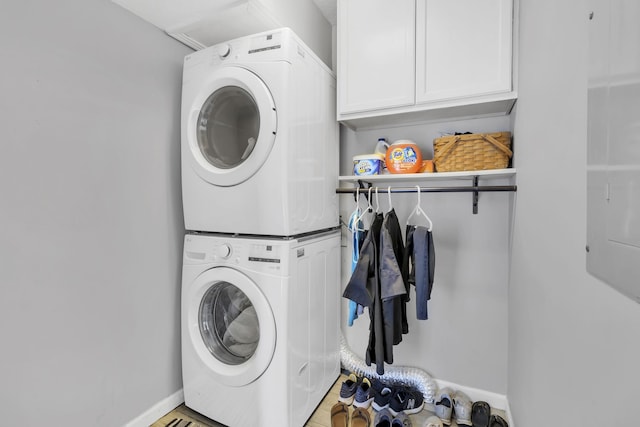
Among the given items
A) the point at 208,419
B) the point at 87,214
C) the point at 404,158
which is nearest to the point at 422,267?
the point at 404,158

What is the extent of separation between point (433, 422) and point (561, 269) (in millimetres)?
1183

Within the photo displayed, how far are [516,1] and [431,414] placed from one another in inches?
85.9

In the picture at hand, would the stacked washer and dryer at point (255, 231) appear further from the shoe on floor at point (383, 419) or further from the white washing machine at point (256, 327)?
the shoe on floor at point (383, 419)

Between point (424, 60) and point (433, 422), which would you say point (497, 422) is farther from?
point (424, 60)

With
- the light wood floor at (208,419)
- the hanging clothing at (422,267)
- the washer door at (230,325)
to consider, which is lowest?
the light wood floor at (208,419)

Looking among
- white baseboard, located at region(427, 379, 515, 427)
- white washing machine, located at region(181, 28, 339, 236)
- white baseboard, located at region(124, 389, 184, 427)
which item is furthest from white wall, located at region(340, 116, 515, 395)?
white baseboard, located at region(124, 389, 184, 427)

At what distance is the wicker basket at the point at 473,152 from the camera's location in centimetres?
139

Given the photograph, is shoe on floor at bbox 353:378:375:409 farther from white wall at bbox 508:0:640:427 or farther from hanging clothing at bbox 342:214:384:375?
white wall at bbox 508:0:640:427

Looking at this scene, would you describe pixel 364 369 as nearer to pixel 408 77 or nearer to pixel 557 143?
pixel 557 143

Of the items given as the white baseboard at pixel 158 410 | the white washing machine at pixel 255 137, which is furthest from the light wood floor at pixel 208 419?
the white washing machine at pixel 255 137

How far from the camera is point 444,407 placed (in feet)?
4.98

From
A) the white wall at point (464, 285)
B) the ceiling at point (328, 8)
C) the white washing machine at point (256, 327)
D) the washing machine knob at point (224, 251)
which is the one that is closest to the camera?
the white washing machine at point (256, 327)

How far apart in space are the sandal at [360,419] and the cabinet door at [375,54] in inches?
67.3

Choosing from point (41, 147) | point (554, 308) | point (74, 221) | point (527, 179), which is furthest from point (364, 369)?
point (41, 147)
